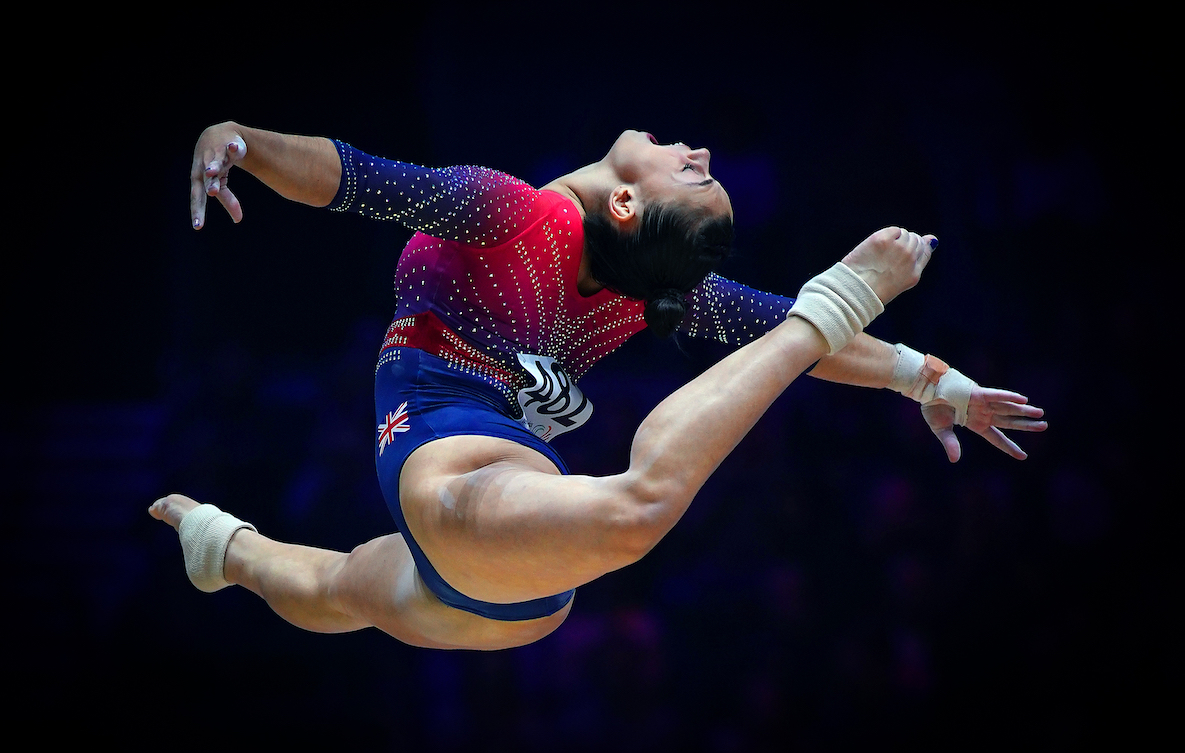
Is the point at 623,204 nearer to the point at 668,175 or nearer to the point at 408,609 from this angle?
the point at 668,175

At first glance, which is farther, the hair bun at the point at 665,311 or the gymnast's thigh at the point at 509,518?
the hair bun at the point at 665,311

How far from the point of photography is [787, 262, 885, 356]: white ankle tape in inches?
58.7

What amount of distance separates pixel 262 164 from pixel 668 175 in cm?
65

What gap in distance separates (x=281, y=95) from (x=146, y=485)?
1075 mm

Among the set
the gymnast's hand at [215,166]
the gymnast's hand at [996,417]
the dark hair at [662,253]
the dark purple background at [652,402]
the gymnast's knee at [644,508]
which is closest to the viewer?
the gymnast's knee at [644,508]

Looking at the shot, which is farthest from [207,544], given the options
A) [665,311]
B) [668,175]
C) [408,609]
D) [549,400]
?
[668,175]

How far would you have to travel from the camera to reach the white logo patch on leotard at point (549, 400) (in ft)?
6.03

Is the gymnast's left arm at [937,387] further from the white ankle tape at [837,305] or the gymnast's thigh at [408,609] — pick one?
the gymnast's thigh at [408,609]

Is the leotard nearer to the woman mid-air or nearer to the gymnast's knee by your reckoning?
the woman mid-air

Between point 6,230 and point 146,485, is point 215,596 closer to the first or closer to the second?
point 146,485

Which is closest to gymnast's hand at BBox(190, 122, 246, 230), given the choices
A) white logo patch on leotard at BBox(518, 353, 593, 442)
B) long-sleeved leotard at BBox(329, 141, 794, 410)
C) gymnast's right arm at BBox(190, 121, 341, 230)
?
gymnast's right arm at BBox(190, 121, 341, 230)

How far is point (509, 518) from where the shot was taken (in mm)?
1462

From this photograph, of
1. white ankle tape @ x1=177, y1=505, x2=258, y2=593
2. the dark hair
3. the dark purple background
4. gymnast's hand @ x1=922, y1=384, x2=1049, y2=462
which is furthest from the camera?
the dark purple background

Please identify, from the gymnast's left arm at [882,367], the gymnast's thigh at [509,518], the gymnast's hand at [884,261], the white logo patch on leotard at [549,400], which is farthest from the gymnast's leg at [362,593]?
the gymnast's hand at [884,261]
